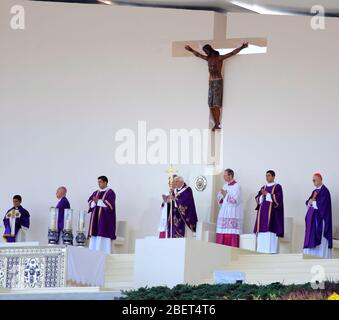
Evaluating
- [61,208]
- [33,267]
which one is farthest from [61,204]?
[33,267]

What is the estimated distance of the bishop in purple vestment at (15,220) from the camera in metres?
18.0

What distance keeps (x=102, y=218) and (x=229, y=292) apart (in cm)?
528

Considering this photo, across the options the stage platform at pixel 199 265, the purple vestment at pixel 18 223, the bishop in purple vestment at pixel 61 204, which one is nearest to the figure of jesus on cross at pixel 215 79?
the bishop in purple vestment at pixel 61 204

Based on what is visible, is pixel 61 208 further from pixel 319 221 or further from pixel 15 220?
pixel 319 221

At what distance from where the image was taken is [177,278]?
1487 centimetres

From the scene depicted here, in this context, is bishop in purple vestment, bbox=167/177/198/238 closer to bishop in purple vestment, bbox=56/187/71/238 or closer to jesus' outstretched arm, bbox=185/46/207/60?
bishop in purple vestment, bbox=56/187/71/238

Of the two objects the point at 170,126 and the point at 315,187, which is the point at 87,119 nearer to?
the point at 170,126

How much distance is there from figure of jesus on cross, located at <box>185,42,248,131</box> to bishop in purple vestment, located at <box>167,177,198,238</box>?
4.55 feet

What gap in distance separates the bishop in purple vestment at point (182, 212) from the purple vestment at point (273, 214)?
3.14ft

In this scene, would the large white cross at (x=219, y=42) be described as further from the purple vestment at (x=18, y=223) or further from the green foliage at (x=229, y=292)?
the green foliage at (x=229, y=292)

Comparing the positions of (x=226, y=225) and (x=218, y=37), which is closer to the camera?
(x=226, y=225)

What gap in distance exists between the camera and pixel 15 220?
59.2ft
